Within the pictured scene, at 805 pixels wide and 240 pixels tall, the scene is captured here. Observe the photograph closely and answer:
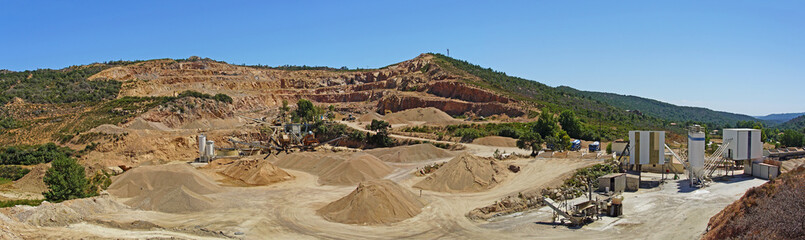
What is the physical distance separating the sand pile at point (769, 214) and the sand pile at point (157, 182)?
3012 cm

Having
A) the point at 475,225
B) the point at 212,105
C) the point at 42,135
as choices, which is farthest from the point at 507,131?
the point at 42,135

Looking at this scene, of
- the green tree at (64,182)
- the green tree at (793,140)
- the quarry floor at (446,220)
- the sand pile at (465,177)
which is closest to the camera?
the quarry floor at (446,220)

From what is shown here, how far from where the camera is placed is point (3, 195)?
1254 inches

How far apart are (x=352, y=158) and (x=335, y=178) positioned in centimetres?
328

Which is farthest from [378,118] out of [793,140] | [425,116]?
[793,140]

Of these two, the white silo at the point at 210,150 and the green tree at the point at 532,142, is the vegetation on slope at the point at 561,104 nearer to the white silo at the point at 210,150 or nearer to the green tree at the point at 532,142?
the green tree at the point at 532,142

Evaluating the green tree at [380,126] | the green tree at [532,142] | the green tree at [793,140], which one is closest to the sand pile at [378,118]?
the green tree at [380,126]

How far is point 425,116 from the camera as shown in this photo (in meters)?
89.6

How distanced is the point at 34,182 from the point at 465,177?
31006 mm

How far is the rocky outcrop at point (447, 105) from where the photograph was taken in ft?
288

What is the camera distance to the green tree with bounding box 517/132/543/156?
153 feet

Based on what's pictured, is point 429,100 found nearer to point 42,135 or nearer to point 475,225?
point 42,135

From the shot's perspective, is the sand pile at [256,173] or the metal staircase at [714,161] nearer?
the metal staircase at [714,161]

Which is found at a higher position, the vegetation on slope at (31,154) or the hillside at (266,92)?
the hillside at (266,92)
